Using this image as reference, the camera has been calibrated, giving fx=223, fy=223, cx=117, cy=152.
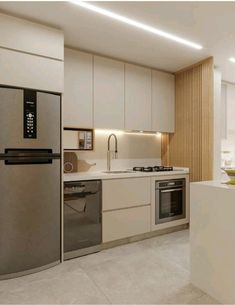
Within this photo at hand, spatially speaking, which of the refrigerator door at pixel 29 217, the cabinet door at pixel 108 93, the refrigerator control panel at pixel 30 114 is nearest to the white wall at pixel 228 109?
the cabinet door at pixel 108 93

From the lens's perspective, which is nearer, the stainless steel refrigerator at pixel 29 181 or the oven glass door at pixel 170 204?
the stainless steel refrigerator at pixel 29 181

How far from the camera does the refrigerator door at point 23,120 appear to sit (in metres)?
1.97

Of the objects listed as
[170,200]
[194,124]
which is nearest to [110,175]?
[170,200]

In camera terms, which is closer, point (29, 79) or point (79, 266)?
point (29, 79)

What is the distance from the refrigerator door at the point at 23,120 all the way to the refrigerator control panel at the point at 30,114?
0.01 metres

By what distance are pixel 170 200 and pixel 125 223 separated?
82 cm

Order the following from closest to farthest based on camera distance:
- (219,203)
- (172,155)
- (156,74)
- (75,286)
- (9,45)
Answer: (219,203), (75,286), (9,45), (156,74), (172,155)

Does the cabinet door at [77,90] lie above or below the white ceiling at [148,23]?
below

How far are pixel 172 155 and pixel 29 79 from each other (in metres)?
2.50

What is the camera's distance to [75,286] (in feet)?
6.17

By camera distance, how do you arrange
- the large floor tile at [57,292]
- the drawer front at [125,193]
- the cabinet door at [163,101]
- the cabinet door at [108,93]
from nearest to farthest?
the large floor tile at [57,292]
the drawer front at [125,193]
the cabinet door at [108,93]
the cabinet door at [163,101]

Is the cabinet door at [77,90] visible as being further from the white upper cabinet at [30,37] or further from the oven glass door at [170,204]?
the oven glass door at [170,204]

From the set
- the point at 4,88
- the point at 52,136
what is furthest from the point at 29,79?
the point at 52,136

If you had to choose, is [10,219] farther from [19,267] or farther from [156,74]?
[156,74]
